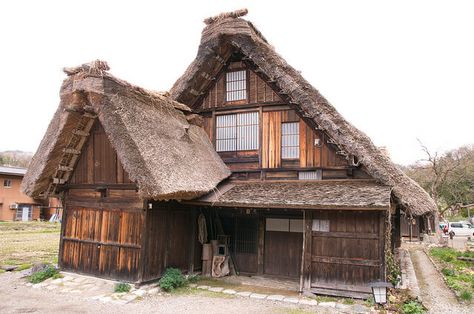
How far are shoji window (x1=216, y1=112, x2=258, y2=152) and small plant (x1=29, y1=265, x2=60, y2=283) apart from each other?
19.7 feet

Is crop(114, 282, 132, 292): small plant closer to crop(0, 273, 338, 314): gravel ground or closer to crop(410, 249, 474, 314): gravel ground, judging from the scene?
crop(0, 273, 338, 314): gravel ground

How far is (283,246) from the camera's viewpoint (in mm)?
10680

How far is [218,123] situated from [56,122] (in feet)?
15.9

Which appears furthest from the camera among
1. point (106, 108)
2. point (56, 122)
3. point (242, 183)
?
point (242, 183)

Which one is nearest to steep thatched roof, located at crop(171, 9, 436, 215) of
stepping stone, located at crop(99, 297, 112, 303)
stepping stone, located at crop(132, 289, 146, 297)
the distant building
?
stepping stone, located at crop(132, 289, 146, 297)

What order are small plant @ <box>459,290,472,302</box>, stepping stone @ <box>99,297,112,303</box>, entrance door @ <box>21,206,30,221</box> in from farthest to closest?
entrance door @ <box>21,206,30,221</box>, small plant @ <box>459,290,472,302</box>, stepping stone @ <box>99,297,112,303</box>

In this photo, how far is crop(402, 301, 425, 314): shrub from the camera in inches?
294

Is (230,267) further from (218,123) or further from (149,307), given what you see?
(218,123)

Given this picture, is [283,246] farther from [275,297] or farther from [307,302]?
[307,302]

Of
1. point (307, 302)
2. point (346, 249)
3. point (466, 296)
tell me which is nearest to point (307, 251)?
point (346, 249)

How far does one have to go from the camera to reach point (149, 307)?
25.5ft

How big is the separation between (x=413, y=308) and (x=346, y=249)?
1.86m

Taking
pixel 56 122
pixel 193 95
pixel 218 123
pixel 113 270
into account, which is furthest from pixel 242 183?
pixel 56 122

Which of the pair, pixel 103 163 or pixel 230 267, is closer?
pixel 103 163
